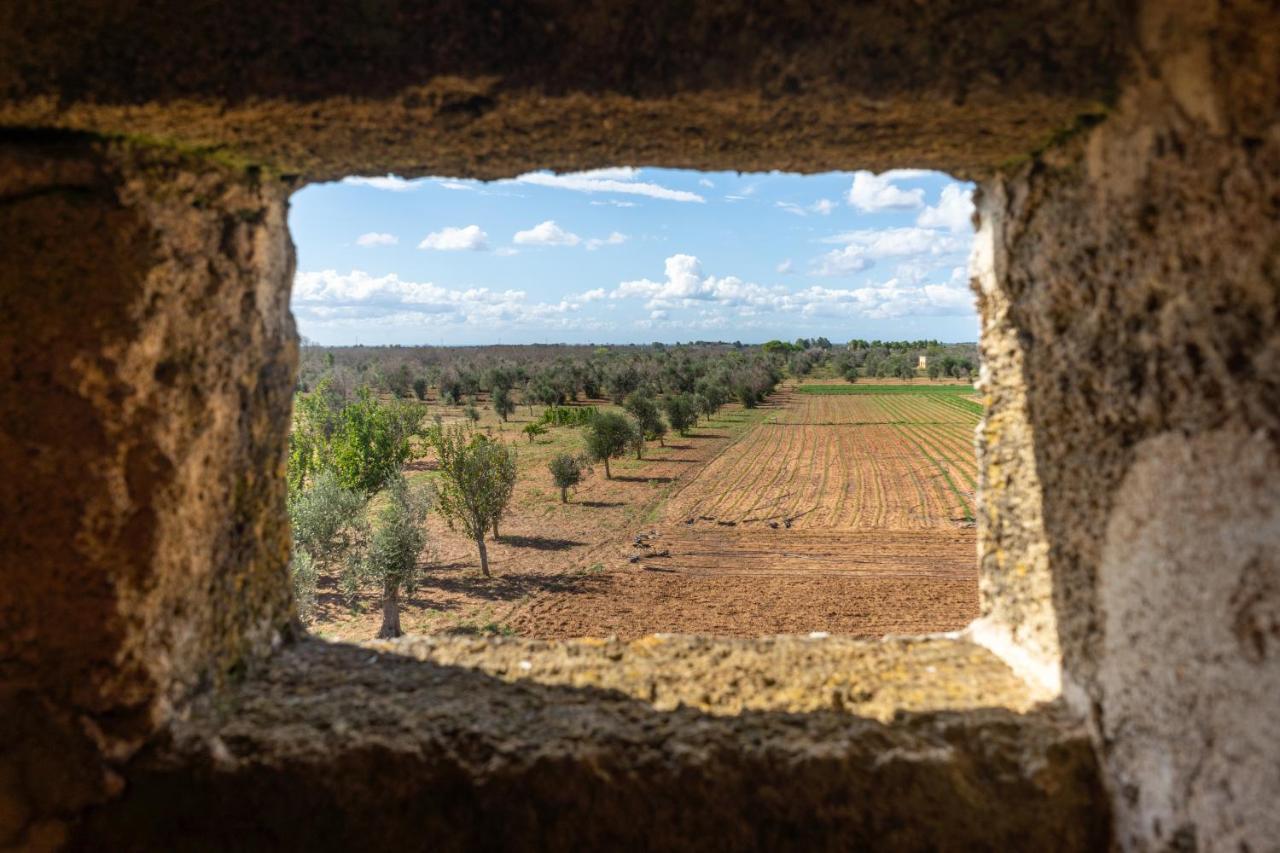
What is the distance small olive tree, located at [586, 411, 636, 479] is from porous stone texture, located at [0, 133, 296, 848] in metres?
26.6

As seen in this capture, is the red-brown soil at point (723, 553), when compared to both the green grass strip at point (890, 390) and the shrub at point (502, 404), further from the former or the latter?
the green grass strip at point (890, 390)

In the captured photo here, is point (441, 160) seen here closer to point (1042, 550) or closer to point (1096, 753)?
point (1042, 550)

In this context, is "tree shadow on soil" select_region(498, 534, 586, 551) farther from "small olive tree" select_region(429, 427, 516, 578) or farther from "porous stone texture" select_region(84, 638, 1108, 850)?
"porous stone texture" select_region(84, 638, 1108, 850)

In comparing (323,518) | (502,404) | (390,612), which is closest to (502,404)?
(502,404)

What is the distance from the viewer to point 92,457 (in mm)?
1819

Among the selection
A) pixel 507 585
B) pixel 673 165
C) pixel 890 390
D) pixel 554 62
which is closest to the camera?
pixel 554 62

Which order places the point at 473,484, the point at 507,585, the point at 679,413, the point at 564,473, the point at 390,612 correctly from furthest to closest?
the point at 679,413
the point at 564,473
the point at 473,484
the point at 507,585
the point at 390,612

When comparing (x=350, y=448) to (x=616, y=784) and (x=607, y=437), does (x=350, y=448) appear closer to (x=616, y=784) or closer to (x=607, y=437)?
(x=607, y=437)

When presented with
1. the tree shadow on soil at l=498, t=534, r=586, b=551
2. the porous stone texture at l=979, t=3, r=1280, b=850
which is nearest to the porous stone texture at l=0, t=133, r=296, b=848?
the porous stone texture at l=979, t=3, r=1280, b=850

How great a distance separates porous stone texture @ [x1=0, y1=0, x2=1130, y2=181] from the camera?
1.67 meters

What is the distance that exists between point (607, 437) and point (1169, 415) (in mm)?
27619

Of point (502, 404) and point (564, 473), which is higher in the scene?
point (502, 404)

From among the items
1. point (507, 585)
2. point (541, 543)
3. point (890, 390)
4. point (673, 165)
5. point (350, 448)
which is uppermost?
point (673, 165)

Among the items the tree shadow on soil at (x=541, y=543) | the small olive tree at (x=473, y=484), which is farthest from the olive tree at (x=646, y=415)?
the small olive tree at (x=473, y=484)
